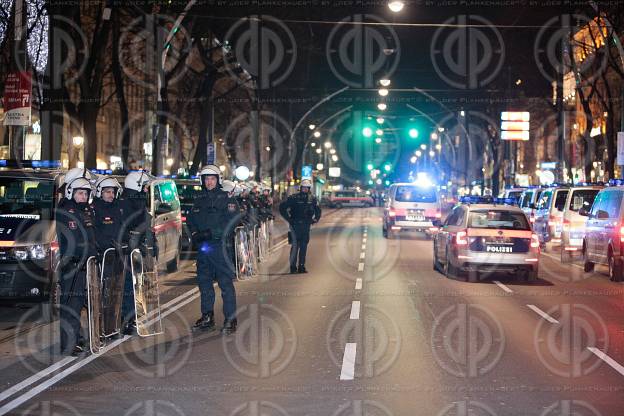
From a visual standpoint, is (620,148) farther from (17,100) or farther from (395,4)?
(17,100)

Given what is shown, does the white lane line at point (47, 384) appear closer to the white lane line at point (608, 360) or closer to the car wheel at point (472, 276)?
the white lane line at point (608, 360)

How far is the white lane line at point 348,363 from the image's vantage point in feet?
30.5

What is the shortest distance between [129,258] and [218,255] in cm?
107

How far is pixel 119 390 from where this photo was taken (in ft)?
28.3

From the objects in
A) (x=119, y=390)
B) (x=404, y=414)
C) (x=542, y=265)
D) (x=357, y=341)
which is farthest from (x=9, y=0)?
(x=404, y=414)

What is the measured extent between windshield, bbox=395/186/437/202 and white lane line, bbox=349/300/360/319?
70.0 ft

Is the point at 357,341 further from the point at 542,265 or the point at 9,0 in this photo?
the point at 9,0

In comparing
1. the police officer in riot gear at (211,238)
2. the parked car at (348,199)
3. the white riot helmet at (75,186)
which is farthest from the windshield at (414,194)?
the parked car at (348,199)

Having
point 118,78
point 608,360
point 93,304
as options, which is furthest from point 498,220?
point 118,78

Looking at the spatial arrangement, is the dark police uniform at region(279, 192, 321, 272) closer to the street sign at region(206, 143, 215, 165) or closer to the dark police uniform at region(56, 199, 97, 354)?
the dark police uniform at region(56, 199, 97, 354)

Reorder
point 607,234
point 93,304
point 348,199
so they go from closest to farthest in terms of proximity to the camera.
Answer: point 93,304, point 607,234, point 348,199

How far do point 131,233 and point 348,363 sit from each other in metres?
3.31

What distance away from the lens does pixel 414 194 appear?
121ft

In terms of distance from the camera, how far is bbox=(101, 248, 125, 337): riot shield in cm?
1127
